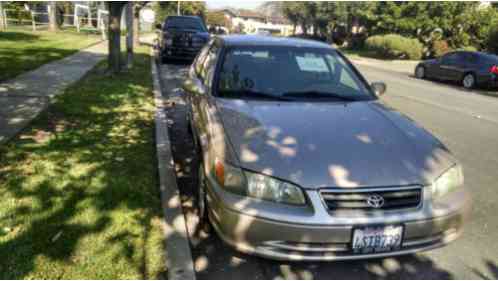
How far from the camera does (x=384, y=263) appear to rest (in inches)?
120

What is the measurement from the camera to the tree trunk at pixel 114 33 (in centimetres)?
1002

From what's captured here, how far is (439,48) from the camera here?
29.5 m

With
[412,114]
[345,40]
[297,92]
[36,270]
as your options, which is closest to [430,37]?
[345,40]

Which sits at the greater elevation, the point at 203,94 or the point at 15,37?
the point at 15,37

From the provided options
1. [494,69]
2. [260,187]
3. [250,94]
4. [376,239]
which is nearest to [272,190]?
[260,187]

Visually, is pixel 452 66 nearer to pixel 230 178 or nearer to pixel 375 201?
pixel 375 201

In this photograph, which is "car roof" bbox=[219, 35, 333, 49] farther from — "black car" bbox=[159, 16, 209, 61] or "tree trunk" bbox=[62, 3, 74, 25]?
"tree trunk" bbox=[62, 3, 74, 25]

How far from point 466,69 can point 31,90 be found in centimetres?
1483

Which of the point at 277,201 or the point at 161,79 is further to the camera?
the point at 161,79

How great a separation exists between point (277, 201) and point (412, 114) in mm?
7137

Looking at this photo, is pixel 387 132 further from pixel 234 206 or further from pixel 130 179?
pixel 130 179

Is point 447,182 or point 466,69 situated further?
point 466,69

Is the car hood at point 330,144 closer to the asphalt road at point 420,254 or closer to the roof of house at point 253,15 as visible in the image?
the asphalt road at point 420,254

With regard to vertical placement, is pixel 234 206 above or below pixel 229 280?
above
